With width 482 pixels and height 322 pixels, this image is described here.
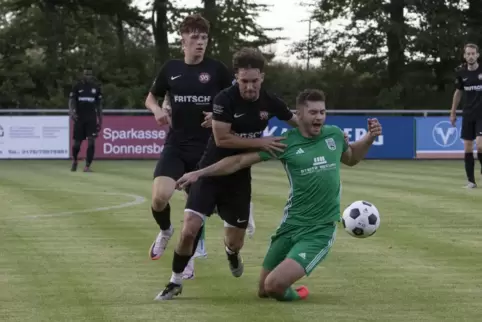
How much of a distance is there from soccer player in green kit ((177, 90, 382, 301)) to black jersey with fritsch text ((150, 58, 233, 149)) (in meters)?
1.27

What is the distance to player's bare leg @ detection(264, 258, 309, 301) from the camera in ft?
27.0

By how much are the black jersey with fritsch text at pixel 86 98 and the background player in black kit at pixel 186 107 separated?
1605cm

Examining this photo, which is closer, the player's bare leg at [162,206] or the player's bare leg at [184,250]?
the player's bare leg at [184,250]

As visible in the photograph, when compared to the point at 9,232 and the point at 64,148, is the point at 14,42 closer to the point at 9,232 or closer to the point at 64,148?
the point at 64,148

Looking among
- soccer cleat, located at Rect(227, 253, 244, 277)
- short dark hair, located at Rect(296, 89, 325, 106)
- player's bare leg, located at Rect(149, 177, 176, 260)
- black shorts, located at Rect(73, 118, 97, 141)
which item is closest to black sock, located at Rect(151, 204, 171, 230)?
player's bare leg, located at Rect(149, 177, 176, 260)

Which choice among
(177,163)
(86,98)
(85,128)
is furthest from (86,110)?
(177,163)

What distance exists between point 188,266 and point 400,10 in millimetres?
40107

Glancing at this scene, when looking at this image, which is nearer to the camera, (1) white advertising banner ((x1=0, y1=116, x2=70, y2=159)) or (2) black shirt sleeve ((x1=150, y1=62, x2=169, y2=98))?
(2) black shirt sleeve ((x1=150, y1=62, x2=169, y2=98))

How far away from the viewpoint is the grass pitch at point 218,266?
789cm

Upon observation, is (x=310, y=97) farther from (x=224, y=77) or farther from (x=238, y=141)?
(x=224, y=77)

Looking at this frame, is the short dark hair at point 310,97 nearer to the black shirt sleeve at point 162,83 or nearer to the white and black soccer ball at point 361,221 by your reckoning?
the white and black soccer ball at point 361,221

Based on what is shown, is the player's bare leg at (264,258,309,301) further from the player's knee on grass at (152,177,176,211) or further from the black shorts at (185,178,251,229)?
the player's knee on grass at (152,177,176,211)

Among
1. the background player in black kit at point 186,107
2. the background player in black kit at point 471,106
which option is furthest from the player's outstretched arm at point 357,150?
the background player in black kit at point 471,106

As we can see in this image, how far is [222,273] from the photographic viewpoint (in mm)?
9789
